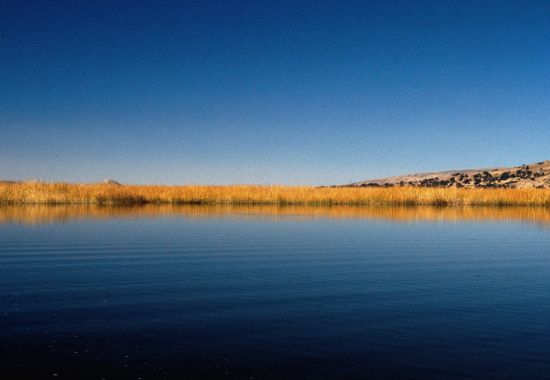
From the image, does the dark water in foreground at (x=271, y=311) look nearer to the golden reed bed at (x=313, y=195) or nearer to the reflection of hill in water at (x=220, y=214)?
the reflection of hill in water at (x=220, y=214)

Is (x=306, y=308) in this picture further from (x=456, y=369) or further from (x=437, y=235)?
(x=437, y=235)

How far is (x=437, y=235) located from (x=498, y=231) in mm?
3678

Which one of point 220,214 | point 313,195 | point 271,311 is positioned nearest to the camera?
point 271,311

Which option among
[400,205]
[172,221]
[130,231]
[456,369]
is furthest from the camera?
[400,205]

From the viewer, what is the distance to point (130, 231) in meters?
19.9

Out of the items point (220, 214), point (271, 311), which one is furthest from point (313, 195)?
point (271, 311)

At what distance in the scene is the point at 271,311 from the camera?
25.4ft

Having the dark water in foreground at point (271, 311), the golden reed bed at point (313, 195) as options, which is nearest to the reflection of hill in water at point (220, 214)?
the golden reed bed at point (313, 195)

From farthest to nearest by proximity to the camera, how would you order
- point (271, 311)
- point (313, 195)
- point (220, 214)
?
point (313, 195), point (220, 214), point (271, 311)

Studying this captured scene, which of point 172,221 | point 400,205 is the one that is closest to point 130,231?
point 172,221

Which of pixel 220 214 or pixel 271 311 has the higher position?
pixel 220 214

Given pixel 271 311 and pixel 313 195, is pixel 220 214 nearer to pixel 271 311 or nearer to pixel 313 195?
pixel 313 195

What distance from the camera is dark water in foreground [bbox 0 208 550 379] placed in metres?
5.55

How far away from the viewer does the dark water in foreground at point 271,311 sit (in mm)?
5547
